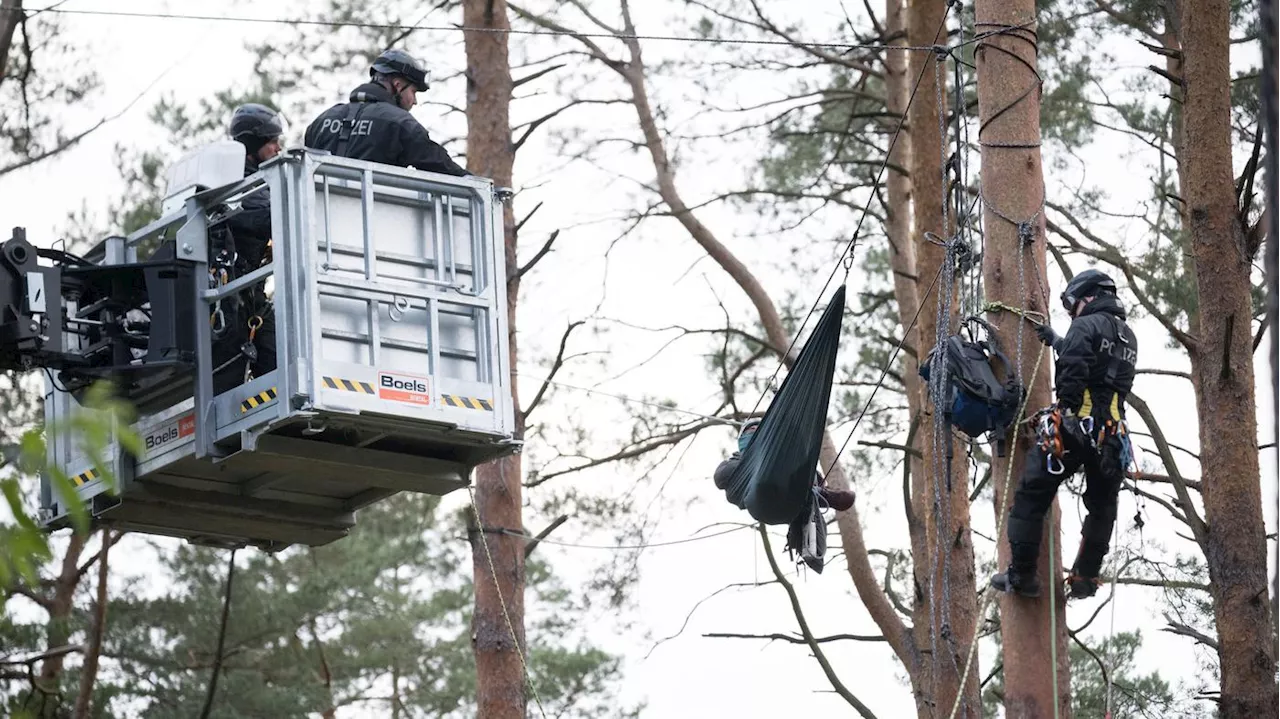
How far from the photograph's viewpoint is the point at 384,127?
31.2ft

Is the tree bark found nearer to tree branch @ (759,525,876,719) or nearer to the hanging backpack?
tree branch @ (759,525,876,719)

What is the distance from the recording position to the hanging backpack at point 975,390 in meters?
9.41

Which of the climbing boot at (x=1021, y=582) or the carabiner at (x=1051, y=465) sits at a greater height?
the carabiner at (x=1051, y=465)

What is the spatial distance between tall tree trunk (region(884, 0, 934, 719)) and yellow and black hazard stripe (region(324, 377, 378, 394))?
8759 millimetres

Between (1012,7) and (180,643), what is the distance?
47.0 ft

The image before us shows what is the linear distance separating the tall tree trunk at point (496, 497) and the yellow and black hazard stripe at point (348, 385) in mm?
5827

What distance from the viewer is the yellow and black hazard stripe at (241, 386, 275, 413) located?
29.5 ft

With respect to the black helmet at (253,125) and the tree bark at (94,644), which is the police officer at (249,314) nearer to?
the black helmet at (253,125)

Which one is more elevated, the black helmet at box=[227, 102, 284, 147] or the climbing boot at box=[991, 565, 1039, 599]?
the black helmet at box=[227, 102, 284, 147]

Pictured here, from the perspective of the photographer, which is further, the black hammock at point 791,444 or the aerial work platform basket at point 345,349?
the black hammock at point 791,444

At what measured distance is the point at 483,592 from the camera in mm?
14844

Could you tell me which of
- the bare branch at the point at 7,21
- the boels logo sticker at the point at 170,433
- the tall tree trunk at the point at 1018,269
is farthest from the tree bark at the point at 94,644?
the tall tree trunk at the point at 1018,269

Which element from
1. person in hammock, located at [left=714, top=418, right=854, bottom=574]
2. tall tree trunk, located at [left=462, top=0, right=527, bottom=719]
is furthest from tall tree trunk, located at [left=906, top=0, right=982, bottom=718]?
person in hammock, located at [left=714, top=418, right=854, bottom=574]

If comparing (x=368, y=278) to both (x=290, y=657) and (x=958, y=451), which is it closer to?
(x=958, y=451)
